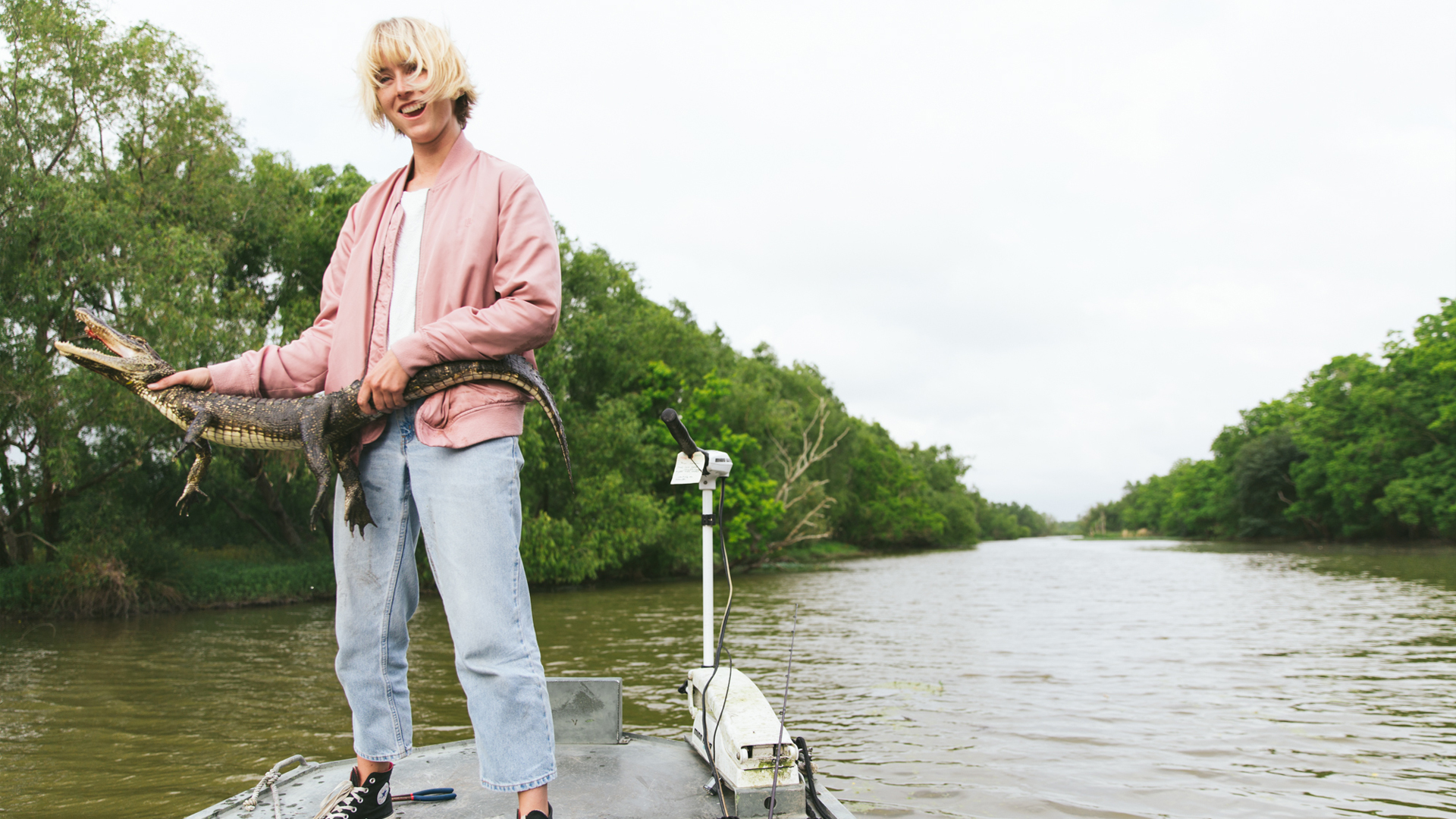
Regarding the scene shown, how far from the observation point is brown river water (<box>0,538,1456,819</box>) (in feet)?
15.4

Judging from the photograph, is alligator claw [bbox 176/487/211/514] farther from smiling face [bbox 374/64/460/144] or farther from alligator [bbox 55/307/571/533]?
smiling face [bbox 374/64/460/144]

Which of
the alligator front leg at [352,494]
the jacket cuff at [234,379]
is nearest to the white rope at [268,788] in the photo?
the alligator front leg at [352,494]

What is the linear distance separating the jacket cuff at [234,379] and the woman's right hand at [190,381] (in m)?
0.02

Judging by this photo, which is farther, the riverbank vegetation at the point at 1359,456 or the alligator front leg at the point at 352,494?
the riverbank vegetation at the point at 1359,456

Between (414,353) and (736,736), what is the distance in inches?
58.4

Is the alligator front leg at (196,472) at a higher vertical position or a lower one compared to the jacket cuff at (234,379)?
lower

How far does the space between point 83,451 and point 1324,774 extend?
18.8 meters

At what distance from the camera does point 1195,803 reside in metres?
4.41

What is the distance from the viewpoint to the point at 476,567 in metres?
2.15

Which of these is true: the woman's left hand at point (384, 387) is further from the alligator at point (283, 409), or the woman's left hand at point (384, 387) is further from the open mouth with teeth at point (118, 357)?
the open mouth with teeth at point (118, 357)

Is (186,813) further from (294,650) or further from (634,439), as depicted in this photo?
(634,439)

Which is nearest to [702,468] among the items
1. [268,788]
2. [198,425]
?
[198,425]

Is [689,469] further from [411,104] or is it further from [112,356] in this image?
[112,356]

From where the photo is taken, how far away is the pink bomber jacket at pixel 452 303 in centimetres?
215
